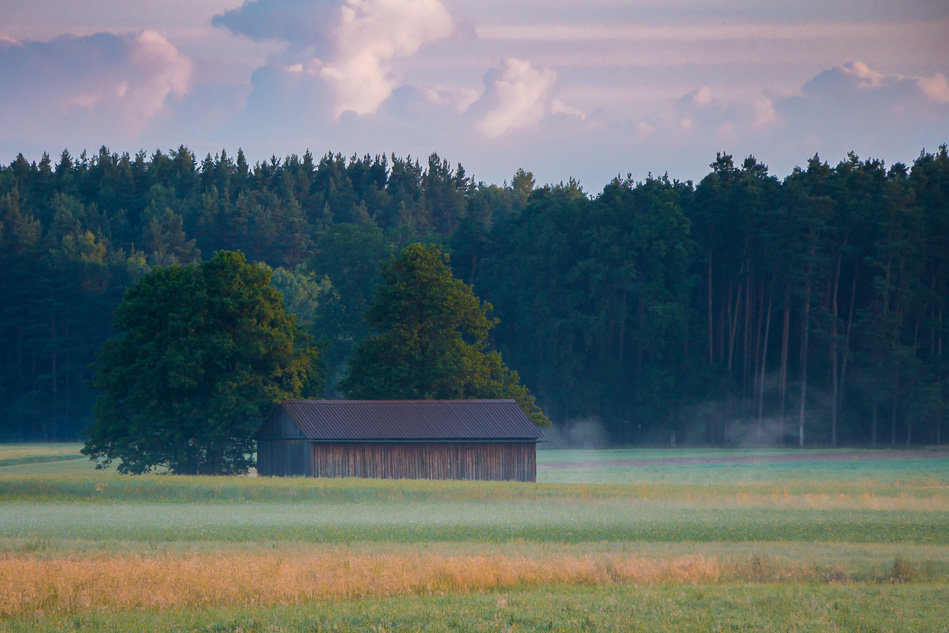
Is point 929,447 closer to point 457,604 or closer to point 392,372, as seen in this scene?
point 392,372

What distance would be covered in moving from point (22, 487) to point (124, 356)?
1646 centimetres

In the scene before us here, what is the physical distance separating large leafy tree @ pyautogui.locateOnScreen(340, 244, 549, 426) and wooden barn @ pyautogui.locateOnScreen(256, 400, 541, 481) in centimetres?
1053

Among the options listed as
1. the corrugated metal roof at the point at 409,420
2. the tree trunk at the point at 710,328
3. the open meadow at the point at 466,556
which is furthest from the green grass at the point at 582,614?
the tree trunk at the point at 710,328

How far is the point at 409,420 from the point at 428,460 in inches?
100

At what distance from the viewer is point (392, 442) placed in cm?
6341

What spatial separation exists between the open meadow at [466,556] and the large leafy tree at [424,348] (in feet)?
70.7

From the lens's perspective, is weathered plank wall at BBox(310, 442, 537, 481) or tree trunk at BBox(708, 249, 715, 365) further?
tree trunk at BBox(708, 249, 715, 365)

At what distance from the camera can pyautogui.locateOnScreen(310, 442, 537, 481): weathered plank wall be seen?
62.4 metres

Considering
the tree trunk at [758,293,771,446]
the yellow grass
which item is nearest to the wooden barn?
the yellow grass

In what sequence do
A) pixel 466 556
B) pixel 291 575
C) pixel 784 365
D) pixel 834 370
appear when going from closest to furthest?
1. pixel 291 575
2. pixel 466 556
3. pixel 834 370
4. pixel 784 365

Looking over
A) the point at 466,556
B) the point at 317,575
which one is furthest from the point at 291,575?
the point at 466,556

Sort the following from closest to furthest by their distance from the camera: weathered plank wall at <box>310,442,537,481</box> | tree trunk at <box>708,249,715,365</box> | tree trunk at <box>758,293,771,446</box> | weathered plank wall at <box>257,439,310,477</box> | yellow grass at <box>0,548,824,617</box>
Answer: yellow grass at <box>0,548,824,617</box> < weathered plank wall at <box>257,439,310,477</box> < weathered plank wall at <box>310,442,537,481</box> < tree trunk at <box>758,293,771,446</box> < tree trunk at <box>708,249,715,365</box>

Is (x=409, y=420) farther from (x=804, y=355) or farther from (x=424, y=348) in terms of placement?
(x=804, y=355)

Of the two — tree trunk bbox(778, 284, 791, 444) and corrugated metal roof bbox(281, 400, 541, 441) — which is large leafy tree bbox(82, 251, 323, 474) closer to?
corrugated metal roof bbox(281, 400, 541, 441)
